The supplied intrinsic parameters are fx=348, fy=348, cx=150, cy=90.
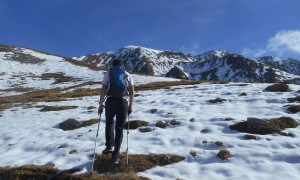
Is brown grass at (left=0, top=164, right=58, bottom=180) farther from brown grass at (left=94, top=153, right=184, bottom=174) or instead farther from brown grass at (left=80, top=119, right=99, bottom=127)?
brown grass at (left=80, top=119, right=99, bottom=127)

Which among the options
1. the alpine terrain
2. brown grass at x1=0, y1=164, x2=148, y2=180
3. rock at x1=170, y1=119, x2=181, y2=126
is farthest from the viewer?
rock at x1=170, y1=119, x2=181, y2=126

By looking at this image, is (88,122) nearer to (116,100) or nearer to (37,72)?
(116,100)

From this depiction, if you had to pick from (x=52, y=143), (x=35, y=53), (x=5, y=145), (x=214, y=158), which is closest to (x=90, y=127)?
(x=52, y=143)

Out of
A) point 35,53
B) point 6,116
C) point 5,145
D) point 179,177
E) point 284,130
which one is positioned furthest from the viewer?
point 35,53

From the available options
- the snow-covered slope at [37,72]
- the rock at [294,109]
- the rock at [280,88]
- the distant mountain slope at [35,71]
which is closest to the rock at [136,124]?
the rock at [294,109]

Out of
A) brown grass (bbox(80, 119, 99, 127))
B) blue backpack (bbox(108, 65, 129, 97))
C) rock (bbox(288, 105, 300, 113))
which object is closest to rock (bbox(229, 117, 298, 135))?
rock (bbox(288, 105, 300, 113))

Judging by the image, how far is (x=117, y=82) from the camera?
1161 centimetres

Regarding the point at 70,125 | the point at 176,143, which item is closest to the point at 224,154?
the point at 176,143

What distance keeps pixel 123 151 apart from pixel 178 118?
18.3ft

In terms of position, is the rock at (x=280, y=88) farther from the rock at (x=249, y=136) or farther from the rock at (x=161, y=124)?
the rock at (x=249, y=136)

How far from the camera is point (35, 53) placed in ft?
385

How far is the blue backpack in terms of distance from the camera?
11539 mm

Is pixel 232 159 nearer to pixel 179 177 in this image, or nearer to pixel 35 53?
pixel 179 177

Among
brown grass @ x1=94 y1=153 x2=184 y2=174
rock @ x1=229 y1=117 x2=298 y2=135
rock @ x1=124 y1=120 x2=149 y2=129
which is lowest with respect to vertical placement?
brown grass @ x1=94 y1=153 x2=184 y2=174
